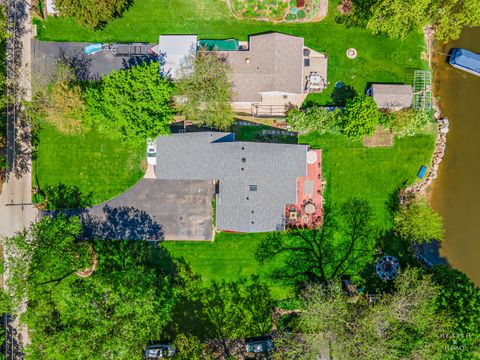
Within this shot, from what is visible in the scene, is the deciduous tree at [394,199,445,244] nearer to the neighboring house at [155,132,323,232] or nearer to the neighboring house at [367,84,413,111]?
the neighboring house at [367,84,413,111]

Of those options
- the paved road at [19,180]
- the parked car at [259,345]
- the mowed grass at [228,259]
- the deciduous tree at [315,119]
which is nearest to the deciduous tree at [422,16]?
the deciduous tree at [315,119]

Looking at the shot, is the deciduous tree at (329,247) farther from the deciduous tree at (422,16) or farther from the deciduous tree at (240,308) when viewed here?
the deciduous tree at (422,16)

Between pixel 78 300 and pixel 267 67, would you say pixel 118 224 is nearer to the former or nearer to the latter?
pixel 78 300

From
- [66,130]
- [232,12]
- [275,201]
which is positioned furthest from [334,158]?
[66,130]

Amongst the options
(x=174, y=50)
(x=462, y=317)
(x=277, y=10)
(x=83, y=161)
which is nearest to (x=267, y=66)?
(x=277, y=10)

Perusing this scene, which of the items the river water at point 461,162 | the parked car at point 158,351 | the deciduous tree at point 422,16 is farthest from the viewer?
the river water at point 461,162

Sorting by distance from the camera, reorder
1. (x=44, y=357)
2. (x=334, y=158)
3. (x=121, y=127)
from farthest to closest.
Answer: (x=334, y=158)
(x=121, y=127)
(x=44, y=357)

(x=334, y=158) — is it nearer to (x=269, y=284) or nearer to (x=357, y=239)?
(x=357, y=239)
